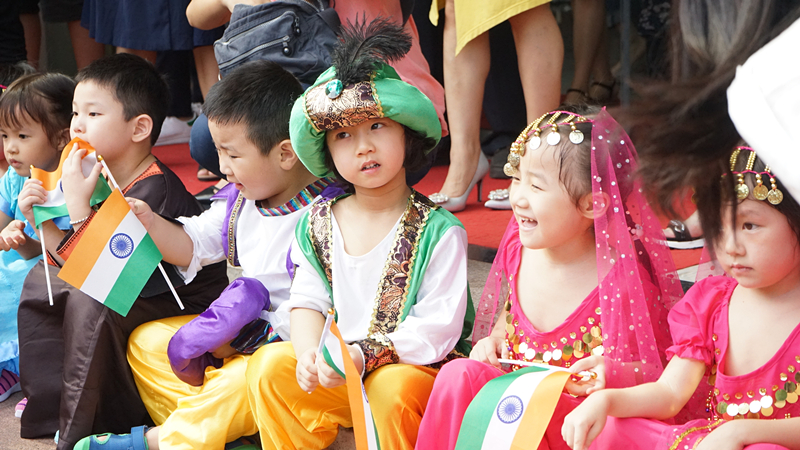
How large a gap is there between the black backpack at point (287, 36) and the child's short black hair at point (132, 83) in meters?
0.31

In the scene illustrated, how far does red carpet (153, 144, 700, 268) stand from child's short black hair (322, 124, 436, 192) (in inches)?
37.5

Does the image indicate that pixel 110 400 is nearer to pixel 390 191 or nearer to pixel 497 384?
pixel 390 191

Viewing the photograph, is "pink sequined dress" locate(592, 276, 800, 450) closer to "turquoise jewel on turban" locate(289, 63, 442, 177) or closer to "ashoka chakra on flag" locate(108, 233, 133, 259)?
"turquoise jewel on turban" locate(289, 63, 442, 177)

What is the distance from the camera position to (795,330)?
132 cm

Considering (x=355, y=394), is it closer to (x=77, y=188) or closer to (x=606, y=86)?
(x=77, y=188)

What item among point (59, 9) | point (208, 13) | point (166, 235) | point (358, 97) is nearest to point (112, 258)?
point (166, 235)

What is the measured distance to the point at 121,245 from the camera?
83.7 inches

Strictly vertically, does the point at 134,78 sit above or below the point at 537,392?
above

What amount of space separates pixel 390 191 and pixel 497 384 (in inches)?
23.7

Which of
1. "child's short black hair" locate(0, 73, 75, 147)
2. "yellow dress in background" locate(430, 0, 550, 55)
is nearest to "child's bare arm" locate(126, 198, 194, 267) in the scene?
"child's short black hair" locate(0, 73, 75, 147)

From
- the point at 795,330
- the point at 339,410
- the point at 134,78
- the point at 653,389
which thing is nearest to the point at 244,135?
the point at 134,78

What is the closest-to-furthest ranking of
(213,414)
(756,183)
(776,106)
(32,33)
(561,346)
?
(776,106), (756,183), (561,346), (213,414), (32,33)

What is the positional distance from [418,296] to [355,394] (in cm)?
36

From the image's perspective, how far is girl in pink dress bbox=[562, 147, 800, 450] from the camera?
1263 mm
